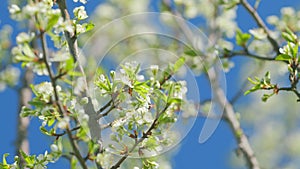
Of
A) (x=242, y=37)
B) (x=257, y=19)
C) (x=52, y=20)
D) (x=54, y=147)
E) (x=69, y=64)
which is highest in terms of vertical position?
(x=257, y=19)

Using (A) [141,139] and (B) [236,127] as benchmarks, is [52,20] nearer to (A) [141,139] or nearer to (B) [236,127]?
(A) [141,139]

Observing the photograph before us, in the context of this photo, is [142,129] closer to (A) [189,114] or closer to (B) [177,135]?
(B) [177,135]

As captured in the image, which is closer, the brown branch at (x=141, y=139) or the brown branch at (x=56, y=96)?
the brown branch at (x=56, y=96)

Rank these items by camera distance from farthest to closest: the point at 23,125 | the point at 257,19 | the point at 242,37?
the point at 23,125 < the point at 257,19 < the point at 242,37

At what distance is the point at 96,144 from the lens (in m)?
1.51

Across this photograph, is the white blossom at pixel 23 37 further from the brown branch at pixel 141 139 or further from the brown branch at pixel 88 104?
the brown branch at pixel 141 139

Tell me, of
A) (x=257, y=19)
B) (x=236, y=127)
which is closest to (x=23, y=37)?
(x=257, y=19)

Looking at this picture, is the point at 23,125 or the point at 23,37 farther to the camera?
the point at 23,125

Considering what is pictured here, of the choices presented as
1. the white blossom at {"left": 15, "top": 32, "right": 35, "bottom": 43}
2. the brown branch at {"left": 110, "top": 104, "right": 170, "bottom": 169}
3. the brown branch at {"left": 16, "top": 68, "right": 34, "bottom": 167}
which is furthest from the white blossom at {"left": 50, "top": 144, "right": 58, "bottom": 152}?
the brown branch at {"left": 16, "top": 68, "right": 34, "bottom": 167}

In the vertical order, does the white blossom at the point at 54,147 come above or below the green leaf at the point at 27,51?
below

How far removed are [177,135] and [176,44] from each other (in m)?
2.33

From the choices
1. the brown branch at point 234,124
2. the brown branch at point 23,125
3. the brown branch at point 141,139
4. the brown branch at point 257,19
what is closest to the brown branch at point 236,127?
the brown branch at point 234,124

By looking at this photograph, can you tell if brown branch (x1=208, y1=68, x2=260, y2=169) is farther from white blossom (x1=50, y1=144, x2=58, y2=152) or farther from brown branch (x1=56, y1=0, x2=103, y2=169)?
white blossom (x1=50, y1=144, x2=58, y2=152)

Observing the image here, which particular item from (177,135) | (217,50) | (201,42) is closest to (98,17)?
(201,42)
